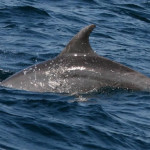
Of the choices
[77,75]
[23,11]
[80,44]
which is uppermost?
[80,44]

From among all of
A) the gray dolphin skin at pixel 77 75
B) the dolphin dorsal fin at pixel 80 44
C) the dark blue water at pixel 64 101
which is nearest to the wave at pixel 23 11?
the dark blue water at pixel 64 101

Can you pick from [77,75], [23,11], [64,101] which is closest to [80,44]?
[77,75]

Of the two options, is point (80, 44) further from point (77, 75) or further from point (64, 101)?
point (64, 101)

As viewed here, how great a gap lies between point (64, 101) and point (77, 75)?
1363 millimetres

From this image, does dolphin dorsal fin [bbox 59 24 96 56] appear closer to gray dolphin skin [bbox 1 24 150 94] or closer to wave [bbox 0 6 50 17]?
gray dolphin skin [bbox 1 24 150 94]

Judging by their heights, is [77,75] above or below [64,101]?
above

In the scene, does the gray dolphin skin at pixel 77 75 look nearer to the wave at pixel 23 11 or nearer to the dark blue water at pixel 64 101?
the dark blue water at pixel 64 101

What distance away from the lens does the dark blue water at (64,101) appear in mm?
10578

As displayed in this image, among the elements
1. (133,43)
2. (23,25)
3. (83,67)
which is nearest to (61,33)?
(23,25)

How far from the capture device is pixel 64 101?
12.7 metres

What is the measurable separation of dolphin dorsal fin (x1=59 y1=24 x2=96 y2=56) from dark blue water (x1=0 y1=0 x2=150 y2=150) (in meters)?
1.21

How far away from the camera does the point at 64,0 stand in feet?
90.2

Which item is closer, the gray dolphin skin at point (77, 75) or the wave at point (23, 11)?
the gray dolphin skin at point (77, 75)

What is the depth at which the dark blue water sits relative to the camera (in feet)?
34.7
